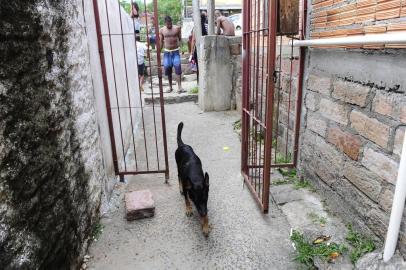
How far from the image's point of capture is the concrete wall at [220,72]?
285 inches

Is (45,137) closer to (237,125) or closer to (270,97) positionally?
(270,97)

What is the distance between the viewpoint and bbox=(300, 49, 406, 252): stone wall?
216cm

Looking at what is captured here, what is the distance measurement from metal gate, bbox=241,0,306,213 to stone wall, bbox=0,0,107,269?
1654 mm

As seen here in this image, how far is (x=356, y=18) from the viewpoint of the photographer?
8.13 feet

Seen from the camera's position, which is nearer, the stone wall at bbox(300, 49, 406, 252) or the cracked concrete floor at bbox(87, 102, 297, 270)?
the stone wall at bbox(300, 49, 406, 252)

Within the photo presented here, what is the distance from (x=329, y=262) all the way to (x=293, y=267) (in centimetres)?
28

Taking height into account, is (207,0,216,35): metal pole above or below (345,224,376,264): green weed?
above

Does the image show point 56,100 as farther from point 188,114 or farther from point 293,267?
point 188,114

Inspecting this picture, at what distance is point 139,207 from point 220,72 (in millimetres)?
4862

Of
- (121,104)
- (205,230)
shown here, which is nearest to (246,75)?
(205,230)

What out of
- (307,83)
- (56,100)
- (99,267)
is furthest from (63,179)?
(307,83)

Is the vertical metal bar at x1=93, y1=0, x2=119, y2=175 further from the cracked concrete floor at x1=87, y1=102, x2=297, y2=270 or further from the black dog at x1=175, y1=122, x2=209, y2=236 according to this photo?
the black dog at x1=175, y1=122, x2=209, y2=236

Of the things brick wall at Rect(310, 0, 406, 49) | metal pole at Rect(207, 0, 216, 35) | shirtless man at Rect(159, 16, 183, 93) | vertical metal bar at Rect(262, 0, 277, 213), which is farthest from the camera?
shirtless man at Rect(159, 16, 183, 93)

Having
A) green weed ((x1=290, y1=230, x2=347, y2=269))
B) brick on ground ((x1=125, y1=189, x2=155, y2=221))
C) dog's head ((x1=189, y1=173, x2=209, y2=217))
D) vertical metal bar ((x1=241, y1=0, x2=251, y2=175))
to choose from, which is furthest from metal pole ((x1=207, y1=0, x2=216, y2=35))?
green weed ((x1=290, y1=230, x2=347, y2=269))
